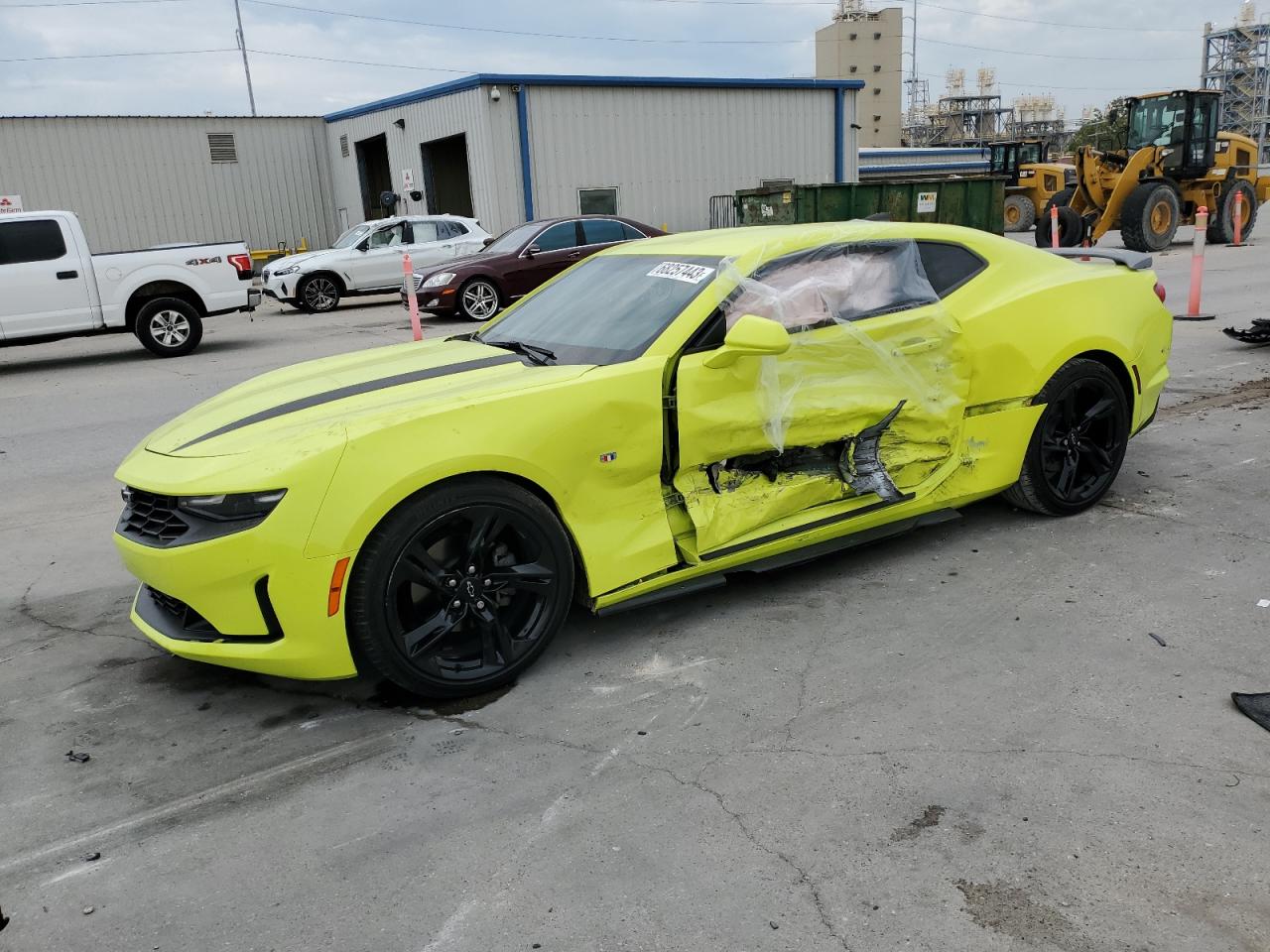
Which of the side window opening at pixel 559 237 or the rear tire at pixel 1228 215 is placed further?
the rear tire at pixel 1228 215

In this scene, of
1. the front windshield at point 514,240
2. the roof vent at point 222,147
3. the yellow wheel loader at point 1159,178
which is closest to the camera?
the front windshield at point 514,240

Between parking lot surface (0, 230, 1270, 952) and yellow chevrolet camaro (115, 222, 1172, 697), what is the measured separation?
28cm

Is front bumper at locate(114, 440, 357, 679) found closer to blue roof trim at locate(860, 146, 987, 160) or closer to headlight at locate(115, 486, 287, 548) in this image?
headlight at locate(115, 486, 287, 548)

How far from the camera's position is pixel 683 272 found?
4254mm

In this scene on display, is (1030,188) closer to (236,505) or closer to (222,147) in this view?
(222,147)

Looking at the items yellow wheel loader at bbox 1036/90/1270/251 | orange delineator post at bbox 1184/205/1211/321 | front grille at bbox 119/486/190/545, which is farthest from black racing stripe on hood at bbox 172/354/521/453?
yellow wheel loader at bbox 1036/90/1270/251

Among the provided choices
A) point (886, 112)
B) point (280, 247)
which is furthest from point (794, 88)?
point (886, 112)

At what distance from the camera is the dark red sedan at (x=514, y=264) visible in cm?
1495

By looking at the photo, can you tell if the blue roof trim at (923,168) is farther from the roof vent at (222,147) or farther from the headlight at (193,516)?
→ the headlight at (193,516)

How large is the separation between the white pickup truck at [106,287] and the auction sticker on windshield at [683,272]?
10366mm

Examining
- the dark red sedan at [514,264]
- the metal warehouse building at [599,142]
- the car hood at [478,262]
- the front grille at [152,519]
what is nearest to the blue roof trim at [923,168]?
the metal warehouse building at [599,142]

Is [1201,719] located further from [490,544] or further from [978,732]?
[490,544]

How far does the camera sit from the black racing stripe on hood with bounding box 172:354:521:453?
3.69 m

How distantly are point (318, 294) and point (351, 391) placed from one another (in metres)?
15.0
